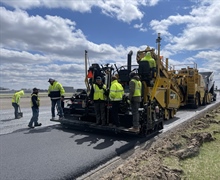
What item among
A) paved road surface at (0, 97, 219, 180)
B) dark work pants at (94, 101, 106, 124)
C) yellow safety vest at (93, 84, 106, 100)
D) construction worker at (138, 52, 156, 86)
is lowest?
paved road surface at (0, 97, 219, 180)

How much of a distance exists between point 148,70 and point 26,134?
15.6 ft

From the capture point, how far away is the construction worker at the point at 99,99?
733cm

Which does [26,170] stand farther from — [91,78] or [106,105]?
[91,78]

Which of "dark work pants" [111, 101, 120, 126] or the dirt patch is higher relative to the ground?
"dark work pants" [111, 101, 120, 126]

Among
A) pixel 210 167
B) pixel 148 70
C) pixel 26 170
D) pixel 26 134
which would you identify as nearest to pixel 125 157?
pixel 210 167

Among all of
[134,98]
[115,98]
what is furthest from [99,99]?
[134,98]

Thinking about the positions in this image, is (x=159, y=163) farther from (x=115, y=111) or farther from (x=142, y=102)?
(x=142, y=102)

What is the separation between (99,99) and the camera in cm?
733

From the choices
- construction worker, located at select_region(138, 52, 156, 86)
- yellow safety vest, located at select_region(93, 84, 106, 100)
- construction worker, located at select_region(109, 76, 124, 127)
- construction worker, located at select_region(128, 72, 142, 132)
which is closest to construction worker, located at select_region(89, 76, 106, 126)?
yellow safety vest, located at select_region(93, 84, 106, 100)

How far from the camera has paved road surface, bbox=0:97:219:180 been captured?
4297 mm

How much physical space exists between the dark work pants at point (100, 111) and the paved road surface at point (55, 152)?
450 mm

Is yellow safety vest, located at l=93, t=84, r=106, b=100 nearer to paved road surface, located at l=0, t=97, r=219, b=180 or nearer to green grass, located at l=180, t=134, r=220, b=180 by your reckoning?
paved road surface, located at l=0, t=97, r=219, b=180

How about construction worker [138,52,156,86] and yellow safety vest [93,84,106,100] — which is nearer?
yellow safety vest [93,84,106,100]

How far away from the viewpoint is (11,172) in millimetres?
4254
